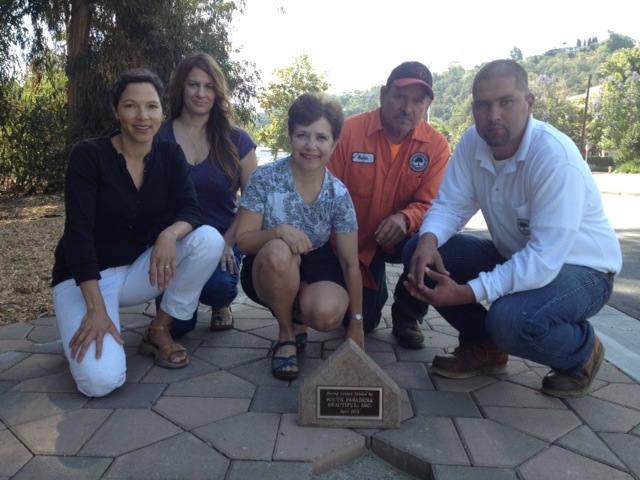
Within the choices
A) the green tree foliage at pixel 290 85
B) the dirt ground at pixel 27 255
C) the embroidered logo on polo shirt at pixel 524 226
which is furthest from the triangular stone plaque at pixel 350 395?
the green tree foliage at pixel 290 85

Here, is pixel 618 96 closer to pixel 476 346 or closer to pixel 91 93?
pixel 91 93

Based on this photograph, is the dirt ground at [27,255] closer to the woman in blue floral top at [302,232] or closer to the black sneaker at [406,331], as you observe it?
the woman in blue floral top at [302,232]

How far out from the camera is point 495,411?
2.51 m

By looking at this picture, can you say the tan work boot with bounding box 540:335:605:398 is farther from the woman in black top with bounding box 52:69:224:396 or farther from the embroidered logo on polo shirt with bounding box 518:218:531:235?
the woman in black top with bounding box 52:69:224:396

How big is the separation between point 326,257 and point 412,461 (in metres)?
1.37

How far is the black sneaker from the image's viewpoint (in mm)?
3348

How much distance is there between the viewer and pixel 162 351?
3.01 m

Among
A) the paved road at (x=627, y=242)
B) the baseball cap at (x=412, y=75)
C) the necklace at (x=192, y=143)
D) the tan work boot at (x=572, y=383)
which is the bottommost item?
the paved road at (x=627, y=242)

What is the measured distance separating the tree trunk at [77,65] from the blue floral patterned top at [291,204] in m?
8.34

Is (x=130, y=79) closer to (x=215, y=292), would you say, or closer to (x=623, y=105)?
(x=215, y=292)

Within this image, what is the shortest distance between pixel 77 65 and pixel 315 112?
346 inches

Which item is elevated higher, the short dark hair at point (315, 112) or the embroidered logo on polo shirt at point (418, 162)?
the short dark hair at point (315, 112)

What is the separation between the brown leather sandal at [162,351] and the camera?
2.97 meters

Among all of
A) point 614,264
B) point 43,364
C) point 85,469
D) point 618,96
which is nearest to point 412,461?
point 85,469
